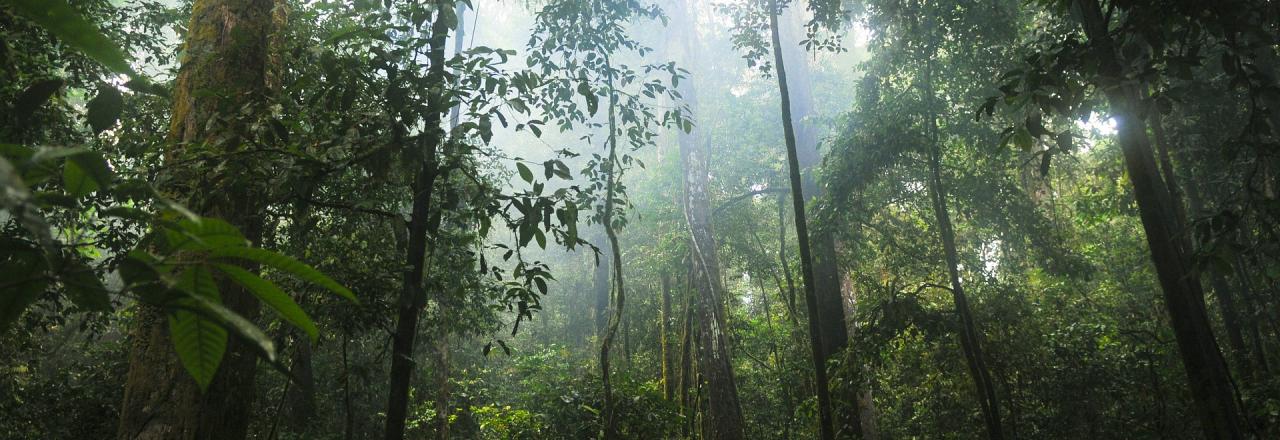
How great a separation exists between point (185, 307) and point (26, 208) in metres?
0.23

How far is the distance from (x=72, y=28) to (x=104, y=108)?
518 millimetres

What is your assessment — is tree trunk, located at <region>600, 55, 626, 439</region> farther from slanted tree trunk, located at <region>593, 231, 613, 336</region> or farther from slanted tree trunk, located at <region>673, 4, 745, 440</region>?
slanted tree trunk, located at <region>593, 231, 613, 336</region>

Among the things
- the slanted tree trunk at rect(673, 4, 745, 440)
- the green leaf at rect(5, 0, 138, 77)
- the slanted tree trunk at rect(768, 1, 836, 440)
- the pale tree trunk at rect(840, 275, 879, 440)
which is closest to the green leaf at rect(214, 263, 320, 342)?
the green leaf at rect(5, 0, 138, 77)

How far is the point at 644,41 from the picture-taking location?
17.9 meters

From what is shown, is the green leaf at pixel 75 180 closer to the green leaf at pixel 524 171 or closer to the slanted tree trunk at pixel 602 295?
the green leaf at pixel 524 171

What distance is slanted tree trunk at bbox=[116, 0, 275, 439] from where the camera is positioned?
221 cm

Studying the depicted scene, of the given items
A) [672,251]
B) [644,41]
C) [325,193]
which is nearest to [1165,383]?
[672,251]

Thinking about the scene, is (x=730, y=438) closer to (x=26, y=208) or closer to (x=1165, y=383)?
(x=1165, y=383)

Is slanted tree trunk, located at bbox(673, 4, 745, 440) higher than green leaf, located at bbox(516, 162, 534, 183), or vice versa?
slanted tree trunk, located at bbox(673, 4, 745, 440)

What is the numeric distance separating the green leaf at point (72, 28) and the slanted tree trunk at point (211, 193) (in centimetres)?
154

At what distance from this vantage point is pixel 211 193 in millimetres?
2156

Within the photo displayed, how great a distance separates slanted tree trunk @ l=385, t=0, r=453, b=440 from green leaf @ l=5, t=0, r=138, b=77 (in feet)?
4.75

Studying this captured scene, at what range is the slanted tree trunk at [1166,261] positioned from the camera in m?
1.96

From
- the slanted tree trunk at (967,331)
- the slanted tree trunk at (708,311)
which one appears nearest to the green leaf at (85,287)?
the slanted tree trunk at (967,331)
